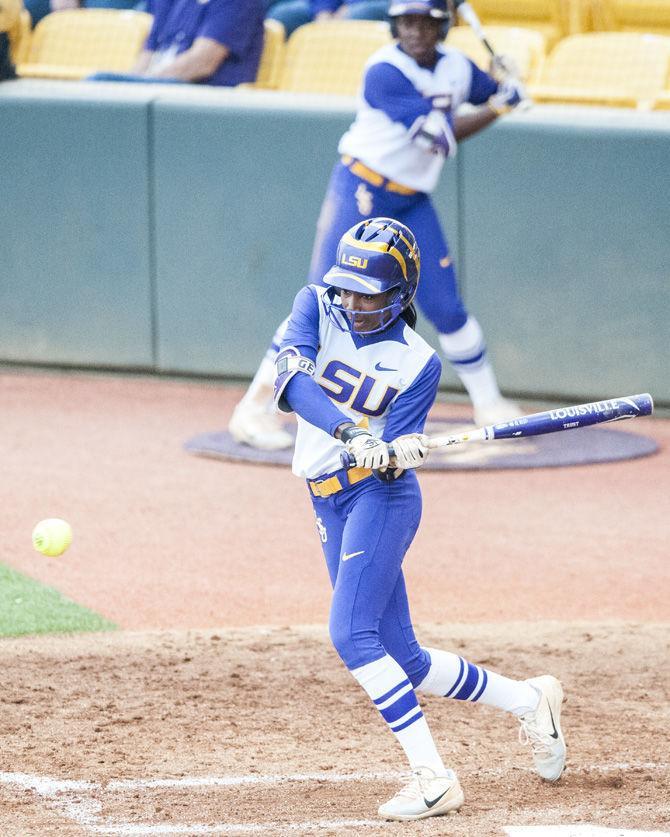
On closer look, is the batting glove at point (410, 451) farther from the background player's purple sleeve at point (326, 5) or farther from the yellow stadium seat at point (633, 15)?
the background player's purple sleeve at point (326, 5)

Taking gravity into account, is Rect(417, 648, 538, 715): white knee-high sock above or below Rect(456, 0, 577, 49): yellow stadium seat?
below

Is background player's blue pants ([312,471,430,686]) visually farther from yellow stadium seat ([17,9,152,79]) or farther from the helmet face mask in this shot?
yellow stadium seat ([17,9,152,79])

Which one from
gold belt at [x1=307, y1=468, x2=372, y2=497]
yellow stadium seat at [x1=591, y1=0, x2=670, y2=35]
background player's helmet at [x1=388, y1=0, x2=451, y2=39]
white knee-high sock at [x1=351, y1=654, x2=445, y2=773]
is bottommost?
white knee-high sock at [x1=351, y1=654, x2=445, y2=773]

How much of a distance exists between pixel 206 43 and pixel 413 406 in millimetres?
6659

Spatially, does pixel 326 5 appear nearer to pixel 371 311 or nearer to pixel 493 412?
pixel 493 412

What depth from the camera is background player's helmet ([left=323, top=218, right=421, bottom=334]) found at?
4305mm

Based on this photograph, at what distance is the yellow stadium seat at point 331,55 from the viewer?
34.7 feet

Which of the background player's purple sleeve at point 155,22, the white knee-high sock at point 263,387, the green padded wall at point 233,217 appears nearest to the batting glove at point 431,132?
the white knee-high sock at point 263,387

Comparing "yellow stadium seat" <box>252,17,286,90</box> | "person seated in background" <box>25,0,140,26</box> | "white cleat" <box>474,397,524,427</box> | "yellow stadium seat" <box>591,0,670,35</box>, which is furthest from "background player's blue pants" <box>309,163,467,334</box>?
"person seated in background" <box>25,0,140,26</box>

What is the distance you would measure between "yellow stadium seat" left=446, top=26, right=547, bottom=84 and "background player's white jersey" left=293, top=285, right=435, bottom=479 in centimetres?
634

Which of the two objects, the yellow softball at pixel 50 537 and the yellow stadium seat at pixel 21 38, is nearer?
the yellow softball at pixel 50 537

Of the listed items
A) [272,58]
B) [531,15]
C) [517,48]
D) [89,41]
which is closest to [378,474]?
[517,48]

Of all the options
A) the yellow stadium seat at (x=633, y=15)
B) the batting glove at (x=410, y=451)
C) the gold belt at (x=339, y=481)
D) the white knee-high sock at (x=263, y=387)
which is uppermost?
→ the batting glove at (x=410, y=451)

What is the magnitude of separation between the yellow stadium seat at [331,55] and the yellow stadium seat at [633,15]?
144cm
